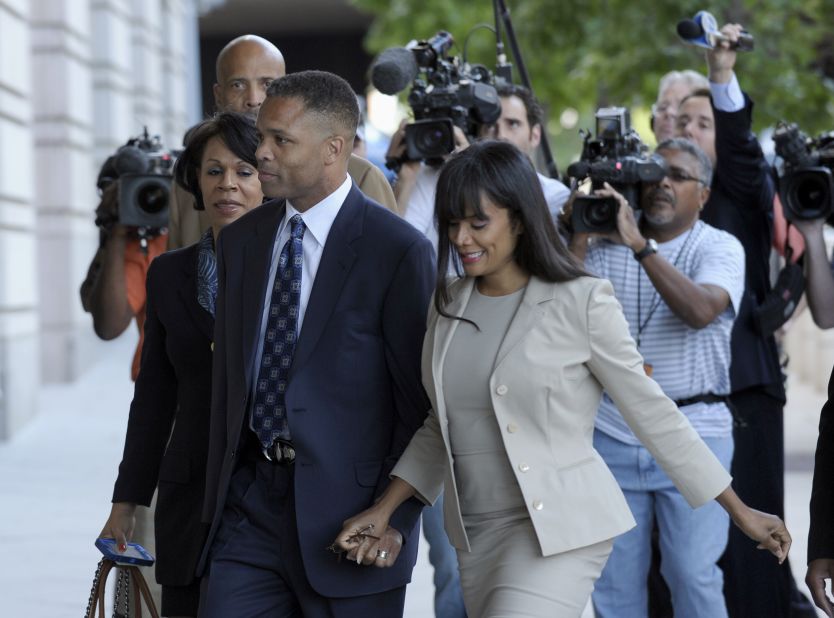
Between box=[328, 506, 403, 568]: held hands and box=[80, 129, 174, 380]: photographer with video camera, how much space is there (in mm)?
1937

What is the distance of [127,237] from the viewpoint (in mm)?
6121

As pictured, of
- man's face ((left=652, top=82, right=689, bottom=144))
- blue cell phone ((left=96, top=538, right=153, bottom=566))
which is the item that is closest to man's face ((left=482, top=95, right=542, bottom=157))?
man's face ((left=652, top=82, right=689, bottom=144))

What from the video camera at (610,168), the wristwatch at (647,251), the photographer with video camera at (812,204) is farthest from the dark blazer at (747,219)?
the wristwatch at (647,251)

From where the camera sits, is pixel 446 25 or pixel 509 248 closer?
pixel 509 248

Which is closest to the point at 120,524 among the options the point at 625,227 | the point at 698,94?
the point at 625,227

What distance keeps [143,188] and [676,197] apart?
1975mm

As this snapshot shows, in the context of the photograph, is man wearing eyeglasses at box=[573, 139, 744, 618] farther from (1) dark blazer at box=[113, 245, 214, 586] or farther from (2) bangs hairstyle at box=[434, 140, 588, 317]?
(1) dark blazer at box=[113, 245, 214, 586]

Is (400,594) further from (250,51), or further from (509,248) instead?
(250,51)

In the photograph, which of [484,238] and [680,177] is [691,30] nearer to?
[680,177]

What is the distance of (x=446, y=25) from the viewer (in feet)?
86.9

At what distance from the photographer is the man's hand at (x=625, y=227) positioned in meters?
5.64

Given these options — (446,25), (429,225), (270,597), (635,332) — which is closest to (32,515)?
(429,225)

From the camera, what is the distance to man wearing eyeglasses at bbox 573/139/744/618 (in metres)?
5.62

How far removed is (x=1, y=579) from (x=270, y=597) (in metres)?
4.53
